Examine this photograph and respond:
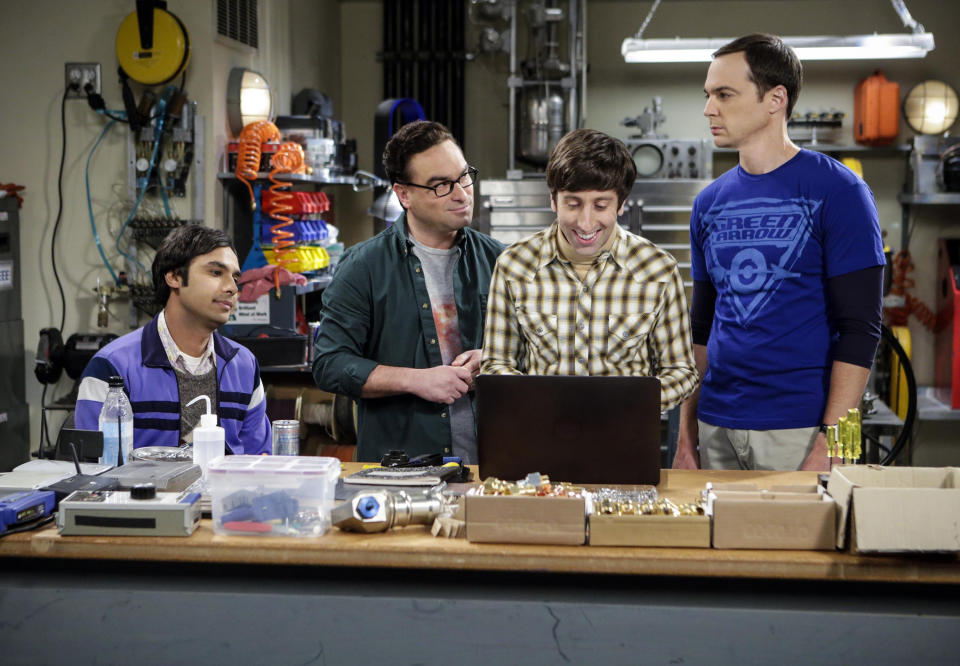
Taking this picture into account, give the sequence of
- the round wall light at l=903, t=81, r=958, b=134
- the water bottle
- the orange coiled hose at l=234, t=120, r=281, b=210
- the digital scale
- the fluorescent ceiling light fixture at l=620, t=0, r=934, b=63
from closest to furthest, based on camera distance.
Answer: the digital scale → the water bottle → the orange coiled hose at l=234, t=120, r=281, b=210 → the fluorescent ceiling light fixture at l=620, t=0, r=934, b=63 → the round wall light at l=903, t=81, r=958, b=134

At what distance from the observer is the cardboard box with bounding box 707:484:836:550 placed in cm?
174

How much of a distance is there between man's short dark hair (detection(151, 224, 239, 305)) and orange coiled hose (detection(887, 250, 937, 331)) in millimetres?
4956

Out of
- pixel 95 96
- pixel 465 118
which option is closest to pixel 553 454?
pixel 95 96

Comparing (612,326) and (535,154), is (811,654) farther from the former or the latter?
(535,154)

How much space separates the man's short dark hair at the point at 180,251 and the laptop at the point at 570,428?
1219mm

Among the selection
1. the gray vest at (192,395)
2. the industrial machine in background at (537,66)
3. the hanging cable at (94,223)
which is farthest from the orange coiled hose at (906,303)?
the gray vest at (192,395)

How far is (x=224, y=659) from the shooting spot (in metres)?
1.79

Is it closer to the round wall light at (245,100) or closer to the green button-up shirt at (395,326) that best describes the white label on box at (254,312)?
the round wall light at (245,100)

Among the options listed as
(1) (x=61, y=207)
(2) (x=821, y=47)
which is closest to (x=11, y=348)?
(1) (x=61, y=207)

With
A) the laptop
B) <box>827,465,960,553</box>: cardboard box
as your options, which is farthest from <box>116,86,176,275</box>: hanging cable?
<box>827,465,960,553</box>: cardboard box

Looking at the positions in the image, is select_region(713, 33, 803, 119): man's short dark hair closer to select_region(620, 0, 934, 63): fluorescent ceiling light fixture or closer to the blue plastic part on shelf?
the blue plastic part on shelf

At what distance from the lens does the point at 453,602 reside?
175cm

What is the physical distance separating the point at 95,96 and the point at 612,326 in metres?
3.43

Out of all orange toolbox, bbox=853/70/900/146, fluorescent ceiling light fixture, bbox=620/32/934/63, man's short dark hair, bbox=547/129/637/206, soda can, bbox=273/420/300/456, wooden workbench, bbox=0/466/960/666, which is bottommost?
wooden workbench, bbox=0/466/960/666
